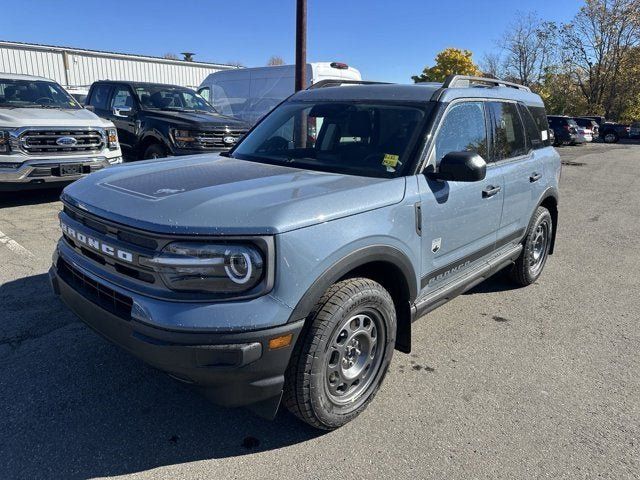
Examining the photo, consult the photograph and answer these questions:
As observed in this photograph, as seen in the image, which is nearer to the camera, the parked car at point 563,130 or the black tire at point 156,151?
the black tire at point 156,151

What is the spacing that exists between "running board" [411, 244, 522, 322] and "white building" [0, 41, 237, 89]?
73.3 ft

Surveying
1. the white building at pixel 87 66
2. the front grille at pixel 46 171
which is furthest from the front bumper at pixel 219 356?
the white building at pixel 87 66

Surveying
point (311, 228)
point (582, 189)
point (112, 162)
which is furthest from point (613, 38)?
point (311, 228)

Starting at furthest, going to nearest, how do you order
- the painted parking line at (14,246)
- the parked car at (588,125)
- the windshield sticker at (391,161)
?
1. the parked car at (588,125)
2. the painted parking line at (14,246)
3. the windshield sticker at (391,161)

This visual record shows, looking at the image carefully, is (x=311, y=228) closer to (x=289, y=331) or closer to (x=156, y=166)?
(x=289, y=331)

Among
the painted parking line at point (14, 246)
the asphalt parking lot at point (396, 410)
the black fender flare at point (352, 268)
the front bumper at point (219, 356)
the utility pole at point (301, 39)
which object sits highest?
the utility pole at point (301, 39)

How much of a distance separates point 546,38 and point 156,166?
53.7 m

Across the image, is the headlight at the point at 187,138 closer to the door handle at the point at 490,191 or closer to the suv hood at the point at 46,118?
the suv hood at the point at 46,118

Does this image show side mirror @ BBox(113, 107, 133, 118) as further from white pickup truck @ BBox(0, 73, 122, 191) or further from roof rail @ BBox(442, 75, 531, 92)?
roof rail @ BBox(442, 75, 531, 92)

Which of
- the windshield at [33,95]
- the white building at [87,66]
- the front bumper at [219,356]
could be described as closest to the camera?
the front bumper at [219,356]

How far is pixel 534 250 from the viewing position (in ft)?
16.5

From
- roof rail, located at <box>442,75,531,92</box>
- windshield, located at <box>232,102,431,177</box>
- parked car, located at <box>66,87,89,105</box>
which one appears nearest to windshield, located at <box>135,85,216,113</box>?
parked car, located at <box>66,87,89,105</box>

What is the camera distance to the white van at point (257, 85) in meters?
11.1

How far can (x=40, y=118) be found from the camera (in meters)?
7.01
